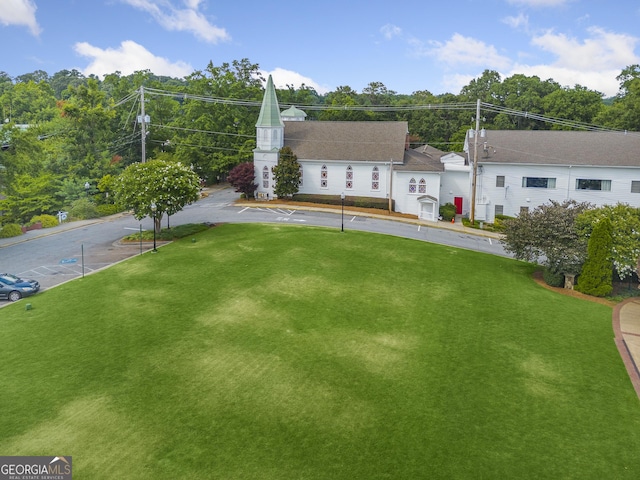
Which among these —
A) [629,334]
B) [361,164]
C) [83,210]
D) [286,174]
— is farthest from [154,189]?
[629,334]

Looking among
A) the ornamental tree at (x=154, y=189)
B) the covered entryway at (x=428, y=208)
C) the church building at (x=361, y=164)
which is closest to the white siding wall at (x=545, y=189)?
the church building at (x=361, y=164)

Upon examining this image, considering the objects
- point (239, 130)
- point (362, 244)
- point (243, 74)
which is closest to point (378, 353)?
point (362, 244)

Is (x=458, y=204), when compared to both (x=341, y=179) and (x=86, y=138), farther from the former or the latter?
(x=86, y=138)

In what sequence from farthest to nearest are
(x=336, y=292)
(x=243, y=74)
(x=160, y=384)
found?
1. (x=243, y=74)
2. (x=336, y=292)
3. (x=160, y=384)

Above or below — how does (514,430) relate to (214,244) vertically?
below

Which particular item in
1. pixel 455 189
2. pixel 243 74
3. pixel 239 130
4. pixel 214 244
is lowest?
pixel 214 244

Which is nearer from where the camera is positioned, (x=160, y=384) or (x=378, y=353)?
(x=160, y=384)

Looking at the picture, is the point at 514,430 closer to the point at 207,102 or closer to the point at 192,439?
the point at 192,439

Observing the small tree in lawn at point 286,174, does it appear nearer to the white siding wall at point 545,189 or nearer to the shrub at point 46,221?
the white siding wall at point 545,189
